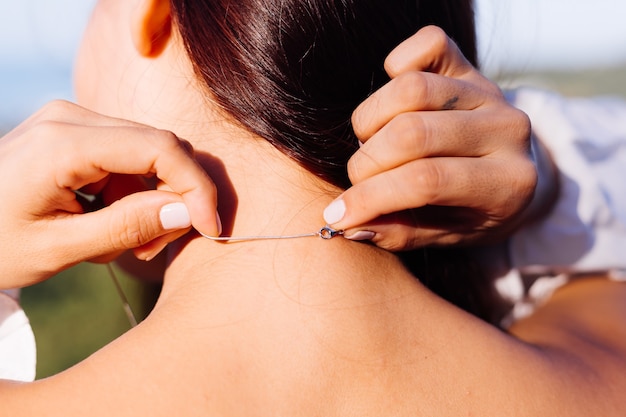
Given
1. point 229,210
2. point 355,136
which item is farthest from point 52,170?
point 355,136

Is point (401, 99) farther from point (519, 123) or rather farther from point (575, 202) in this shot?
point (575, 202)

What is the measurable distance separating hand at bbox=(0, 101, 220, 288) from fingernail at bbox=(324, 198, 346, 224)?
0.23 meters

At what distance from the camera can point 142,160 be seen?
123 cm

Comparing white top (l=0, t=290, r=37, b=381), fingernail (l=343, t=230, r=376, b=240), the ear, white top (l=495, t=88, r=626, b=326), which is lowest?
white top (l=495, t=88, r=626, b=326)

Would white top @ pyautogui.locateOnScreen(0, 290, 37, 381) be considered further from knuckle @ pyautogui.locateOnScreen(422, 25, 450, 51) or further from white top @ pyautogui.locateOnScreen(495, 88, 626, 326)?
white top @ pyautogui.locateOnScreen(495, 88, 626, 326)

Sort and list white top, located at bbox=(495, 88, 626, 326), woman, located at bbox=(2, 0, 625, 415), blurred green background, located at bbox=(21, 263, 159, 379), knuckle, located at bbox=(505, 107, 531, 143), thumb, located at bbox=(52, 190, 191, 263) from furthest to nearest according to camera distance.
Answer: blurred green background, located at bbox=(21, 263, 159, 379), white top, located at bbox=(495, 88, 626, 326), knuckle, located at bbox=(505, 107, 531, 143), thumb, located at bbox=(52, 190, 191, 263), woman, located at bbox=(2, 0, 625, 415)

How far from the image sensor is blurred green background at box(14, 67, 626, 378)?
3.69 metres

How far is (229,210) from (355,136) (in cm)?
33

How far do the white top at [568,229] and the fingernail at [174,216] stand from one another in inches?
47.5

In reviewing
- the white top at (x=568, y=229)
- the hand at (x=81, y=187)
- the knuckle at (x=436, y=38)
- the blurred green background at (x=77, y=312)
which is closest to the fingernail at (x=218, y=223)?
the hand at (x=81, y=187)

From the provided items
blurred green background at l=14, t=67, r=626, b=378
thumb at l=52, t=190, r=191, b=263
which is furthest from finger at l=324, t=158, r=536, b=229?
blurred green background at l=14, t=67, r=626, b=378

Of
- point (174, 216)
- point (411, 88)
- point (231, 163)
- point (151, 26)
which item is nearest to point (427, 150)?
point (411, 88)

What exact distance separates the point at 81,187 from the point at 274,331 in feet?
1.79

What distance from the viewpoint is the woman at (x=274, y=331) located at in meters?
1.16
